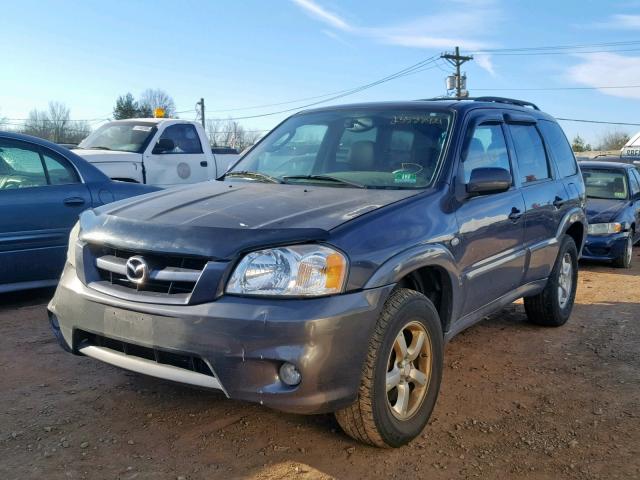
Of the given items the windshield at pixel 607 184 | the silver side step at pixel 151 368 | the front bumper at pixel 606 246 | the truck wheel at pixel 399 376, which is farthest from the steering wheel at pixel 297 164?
the windshield at pixel 607 184

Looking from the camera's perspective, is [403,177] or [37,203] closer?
[403,177]

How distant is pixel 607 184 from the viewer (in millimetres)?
10773

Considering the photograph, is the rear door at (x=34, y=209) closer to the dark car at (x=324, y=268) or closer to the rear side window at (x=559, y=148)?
the dark car at (x=324, y=268)

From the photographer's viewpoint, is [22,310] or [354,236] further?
[22,310]

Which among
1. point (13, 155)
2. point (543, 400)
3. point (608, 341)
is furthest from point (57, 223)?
point (608, 341)

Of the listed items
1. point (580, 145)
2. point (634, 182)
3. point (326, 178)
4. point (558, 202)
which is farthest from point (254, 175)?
point (580, 145)

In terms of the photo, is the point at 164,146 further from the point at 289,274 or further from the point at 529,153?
the point at 289,274

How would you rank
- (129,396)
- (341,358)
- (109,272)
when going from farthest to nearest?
(129,396), (109,272), (341,358)

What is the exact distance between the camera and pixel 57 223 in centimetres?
568

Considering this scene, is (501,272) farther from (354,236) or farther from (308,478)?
(308,478)

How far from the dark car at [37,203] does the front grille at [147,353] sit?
101 inches

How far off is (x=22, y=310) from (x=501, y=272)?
413cm

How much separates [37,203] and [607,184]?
29.9ft

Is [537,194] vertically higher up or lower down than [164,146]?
lower down
